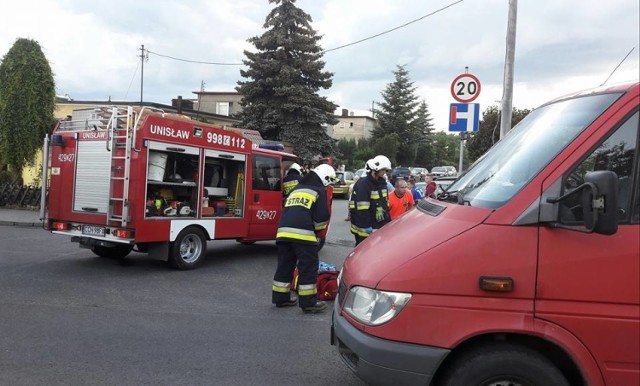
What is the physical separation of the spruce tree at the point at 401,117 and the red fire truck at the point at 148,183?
47.7 metres

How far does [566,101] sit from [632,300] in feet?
4.25

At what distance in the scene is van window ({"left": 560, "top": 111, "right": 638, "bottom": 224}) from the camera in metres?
2.72

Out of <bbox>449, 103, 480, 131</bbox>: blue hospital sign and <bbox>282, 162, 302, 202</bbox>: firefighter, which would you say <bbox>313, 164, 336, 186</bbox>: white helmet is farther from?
<bbox>282, 162, 302, 202</bbox>: firefighter

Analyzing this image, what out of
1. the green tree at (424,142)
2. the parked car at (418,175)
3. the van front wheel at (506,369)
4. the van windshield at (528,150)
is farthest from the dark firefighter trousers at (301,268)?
the green tree at (424,142)

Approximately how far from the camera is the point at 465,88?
26.3 feet

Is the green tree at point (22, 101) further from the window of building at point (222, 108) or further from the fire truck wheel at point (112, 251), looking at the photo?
the window of building at point (222, 108)

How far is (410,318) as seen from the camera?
2773 millimetres

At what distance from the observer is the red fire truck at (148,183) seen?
24.7 feet

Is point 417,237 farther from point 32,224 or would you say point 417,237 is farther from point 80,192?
point 32,224

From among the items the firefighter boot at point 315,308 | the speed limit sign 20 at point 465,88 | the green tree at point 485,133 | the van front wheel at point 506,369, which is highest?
the green tree at point 485,133

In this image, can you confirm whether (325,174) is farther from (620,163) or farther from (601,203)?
(601,203)

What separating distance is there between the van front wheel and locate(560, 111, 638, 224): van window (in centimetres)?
79

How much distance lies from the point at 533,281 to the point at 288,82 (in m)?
27.4

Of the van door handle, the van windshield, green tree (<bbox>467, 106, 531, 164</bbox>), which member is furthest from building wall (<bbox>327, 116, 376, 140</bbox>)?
the van door handle
